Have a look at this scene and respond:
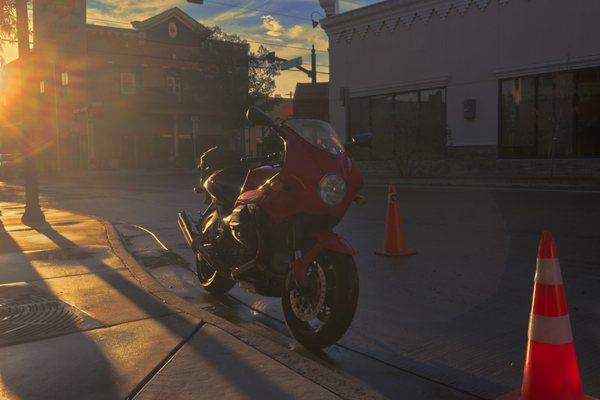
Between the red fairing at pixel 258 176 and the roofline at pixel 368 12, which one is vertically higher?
the roofline at pixel 368 12

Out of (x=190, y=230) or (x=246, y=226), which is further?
(x=190, y=230)

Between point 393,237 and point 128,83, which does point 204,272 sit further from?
point 128,83

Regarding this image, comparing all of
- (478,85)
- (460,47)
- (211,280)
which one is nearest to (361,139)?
(211,280)

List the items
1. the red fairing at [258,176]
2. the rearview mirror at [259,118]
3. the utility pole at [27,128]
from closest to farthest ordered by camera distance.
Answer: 1. the rearview mirror at [259,118]
2. the red fairing at [258,176]
3. the utility pole at [27,128]

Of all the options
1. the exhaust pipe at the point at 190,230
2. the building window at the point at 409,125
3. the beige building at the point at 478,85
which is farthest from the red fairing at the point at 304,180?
the building window at the point at 409,125

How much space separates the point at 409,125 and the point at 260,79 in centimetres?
2106

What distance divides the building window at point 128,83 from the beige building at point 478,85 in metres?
19.7

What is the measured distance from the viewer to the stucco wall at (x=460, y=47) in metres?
19.3

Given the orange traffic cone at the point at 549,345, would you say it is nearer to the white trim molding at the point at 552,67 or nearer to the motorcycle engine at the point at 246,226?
the motorcycle engine at the point at 246,226

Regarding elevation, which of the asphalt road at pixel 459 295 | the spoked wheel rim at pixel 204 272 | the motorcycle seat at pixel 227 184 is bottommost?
the asphalt road at pixel 459 295

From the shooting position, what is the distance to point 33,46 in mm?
11609

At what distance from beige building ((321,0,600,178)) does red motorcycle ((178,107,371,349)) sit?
54.4 ft

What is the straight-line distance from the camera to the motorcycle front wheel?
12.4 ft

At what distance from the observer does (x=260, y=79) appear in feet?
Answer: 133
